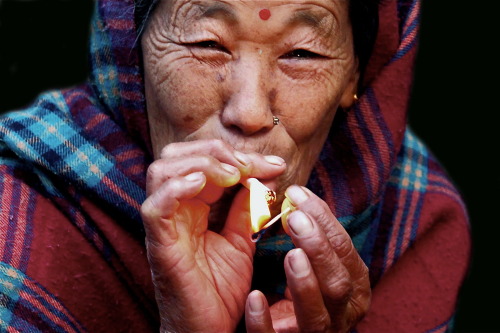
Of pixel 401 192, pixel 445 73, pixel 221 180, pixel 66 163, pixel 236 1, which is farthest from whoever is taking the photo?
pixel 445 73

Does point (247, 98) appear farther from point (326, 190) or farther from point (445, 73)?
point (445, 73)

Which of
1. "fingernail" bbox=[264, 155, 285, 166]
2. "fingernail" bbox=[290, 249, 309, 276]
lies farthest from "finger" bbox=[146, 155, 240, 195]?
"fingernail" bbox=[290, 249, 309, 276]

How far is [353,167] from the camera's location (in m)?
2.49

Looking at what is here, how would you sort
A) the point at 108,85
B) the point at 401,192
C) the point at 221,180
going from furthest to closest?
the point at 401,192
the point at 108,85
the point at 221,180

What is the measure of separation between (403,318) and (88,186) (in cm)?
123

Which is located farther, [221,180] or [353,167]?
[353,167]

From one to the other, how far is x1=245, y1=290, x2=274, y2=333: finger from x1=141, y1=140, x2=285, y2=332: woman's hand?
144mm

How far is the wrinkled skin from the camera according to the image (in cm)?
179

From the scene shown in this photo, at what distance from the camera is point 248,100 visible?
1.99m

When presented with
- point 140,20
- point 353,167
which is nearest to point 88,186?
point 140,20

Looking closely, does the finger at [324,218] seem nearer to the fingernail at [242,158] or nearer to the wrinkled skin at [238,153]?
the wrinkled skin at [238,153]

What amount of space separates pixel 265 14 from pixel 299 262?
737mm

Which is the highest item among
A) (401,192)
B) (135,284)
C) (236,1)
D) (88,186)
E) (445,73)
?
(236,1)

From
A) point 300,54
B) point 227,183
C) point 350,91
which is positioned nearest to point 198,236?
point 227,183
